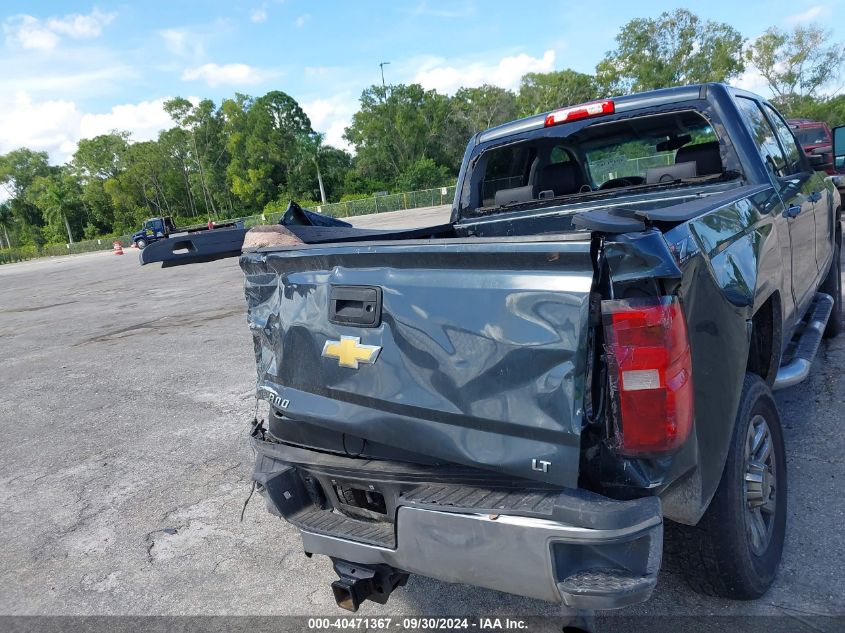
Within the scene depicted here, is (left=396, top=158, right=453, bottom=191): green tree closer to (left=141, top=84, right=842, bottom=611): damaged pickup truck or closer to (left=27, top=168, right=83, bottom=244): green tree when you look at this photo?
(left=27, top=168, right=83, bottom=244): green tree

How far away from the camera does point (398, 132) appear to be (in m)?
80.4

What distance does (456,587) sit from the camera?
284 cm

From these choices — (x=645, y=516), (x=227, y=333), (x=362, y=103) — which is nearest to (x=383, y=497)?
(x=645, y=516)

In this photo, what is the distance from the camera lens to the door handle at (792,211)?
3457mm

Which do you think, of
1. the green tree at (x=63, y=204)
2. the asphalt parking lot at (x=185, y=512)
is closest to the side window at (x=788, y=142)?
the asphalt parking lot at (x=185, y=512)

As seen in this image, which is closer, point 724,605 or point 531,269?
point 531,269

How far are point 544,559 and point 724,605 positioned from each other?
1.10 m

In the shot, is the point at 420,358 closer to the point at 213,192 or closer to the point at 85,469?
the point at 85,469

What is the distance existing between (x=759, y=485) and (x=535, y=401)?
116 centimetres

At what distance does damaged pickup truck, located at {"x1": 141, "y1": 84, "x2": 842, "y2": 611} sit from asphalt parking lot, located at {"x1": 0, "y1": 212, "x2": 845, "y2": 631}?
1.28ft

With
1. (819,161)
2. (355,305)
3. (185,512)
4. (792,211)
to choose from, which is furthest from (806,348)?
(185,512)

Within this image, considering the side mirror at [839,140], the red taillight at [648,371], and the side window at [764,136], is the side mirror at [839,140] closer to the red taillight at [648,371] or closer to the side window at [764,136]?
the side window at [764,136]

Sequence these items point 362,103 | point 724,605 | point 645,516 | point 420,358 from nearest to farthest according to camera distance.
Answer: point 645,516
point 420,358
point 724,605
point 362,103

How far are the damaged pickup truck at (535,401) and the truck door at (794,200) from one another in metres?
0.53
